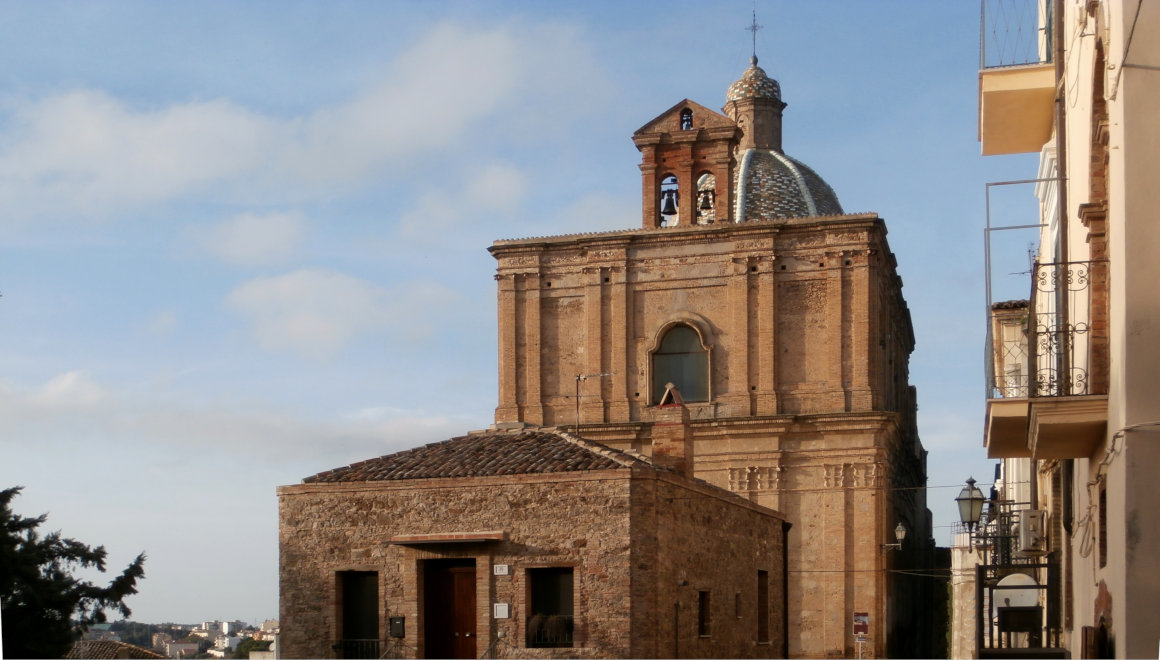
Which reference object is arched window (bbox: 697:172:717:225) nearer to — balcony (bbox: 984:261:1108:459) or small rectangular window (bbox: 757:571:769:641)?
small rectangular window (bbox: 757:571:769:641)

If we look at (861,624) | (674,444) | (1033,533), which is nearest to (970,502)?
(1033,533)

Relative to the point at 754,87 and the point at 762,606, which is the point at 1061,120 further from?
the point at 754,87

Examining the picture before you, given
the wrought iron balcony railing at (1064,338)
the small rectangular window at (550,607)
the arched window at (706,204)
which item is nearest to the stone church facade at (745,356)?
the arched window at (706,204)

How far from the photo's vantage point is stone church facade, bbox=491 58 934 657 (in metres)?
34.3

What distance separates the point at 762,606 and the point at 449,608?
5.60 meters

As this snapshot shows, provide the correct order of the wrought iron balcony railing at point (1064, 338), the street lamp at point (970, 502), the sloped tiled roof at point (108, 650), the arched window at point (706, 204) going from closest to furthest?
the wrought iron balcony railing at point (1064, 338) → the street lamp at point (970, 502) → the sloped tiled roof at point (108, 650) → the arched window at point (706, 204)

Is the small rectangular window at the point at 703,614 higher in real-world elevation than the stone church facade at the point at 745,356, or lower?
lower

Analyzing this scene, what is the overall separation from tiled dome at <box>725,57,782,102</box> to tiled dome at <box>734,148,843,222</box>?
3242mm

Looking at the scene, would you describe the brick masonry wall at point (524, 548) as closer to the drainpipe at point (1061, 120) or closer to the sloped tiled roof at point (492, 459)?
the sloped tiled roof at point (492, 459)

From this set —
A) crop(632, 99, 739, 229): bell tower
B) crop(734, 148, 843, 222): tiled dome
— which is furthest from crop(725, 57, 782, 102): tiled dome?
crop(632, 99, 739, 229): bell tower

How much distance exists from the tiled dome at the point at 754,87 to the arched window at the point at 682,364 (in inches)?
540

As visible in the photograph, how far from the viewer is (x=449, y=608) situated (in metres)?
20.3

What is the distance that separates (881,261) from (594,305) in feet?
23.0

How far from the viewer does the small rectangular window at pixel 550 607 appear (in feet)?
63.5
